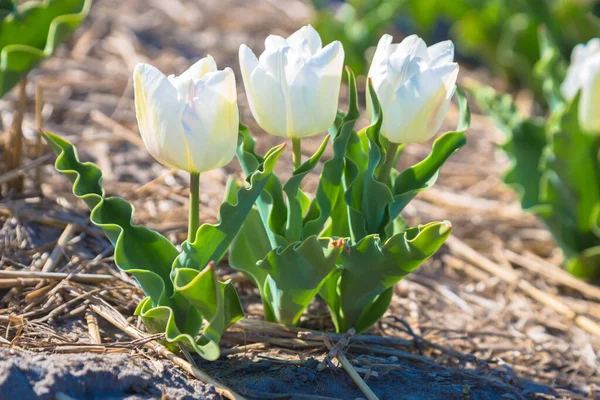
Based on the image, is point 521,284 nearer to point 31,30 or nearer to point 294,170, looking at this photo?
point 294,170

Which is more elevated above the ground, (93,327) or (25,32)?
(25,32)

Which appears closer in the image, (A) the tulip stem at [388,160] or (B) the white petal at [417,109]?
(B) the white petal at [417,109]

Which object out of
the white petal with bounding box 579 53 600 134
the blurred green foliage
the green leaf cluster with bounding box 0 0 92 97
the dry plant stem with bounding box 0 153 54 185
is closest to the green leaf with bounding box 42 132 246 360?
the green leaf cluster with bounding box 0 0 92 97

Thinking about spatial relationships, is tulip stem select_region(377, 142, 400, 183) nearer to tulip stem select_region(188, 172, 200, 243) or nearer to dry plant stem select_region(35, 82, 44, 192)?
tulip stem select_region(188, 172, 200, 243)

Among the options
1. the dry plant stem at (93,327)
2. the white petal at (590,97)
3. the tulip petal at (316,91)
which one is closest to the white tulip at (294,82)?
the tulip petal at (316,91)

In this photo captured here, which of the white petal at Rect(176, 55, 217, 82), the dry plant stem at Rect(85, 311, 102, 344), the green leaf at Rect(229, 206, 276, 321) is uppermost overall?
the white petal at Rect(176, 55, 217, 82)

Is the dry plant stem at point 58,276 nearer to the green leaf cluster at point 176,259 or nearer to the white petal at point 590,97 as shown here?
the green leaf cluster at point 176,259

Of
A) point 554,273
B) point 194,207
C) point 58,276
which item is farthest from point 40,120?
point 554,273
